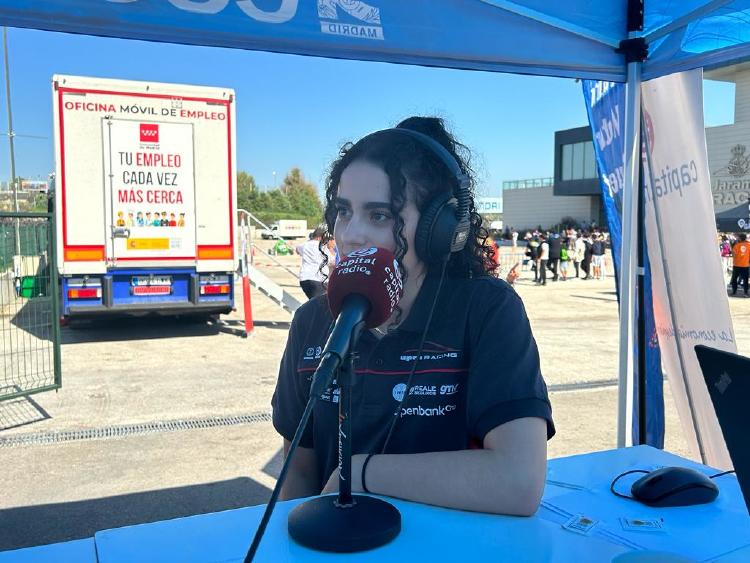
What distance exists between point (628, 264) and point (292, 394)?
2.14 m

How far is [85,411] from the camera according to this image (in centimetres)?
599

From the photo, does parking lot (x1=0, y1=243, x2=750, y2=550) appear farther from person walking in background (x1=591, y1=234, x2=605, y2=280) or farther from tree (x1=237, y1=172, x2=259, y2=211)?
tree (x1=237, y1=172, x2=259, y2=211)

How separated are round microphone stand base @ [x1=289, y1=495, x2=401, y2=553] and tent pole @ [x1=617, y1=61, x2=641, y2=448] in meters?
2.33

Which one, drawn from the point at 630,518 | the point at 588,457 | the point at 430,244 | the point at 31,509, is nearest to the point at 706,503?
the point at 630,518

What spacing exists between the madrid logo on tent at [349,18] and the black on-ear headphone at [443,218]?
0.81 meters

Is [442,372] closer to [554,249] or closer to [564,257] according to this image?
[554,249]

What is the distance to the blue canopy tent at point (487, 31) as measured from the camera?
207 centimetres

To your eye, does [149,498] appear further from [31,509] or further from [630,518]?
[630,518]

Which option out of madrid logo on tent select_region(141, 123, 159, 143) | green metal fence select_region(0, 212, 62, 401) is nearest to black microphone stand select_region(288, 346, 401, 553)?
green metal fence select_region(0, 212, 62, 401)

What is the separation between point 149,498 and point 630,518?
3.38 meters

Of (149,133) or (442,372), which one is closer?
(442,372)

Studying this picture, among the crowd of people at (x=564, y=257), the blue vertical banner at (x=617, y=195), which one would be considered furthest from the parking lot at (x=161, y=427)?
the crowd of people at (x=564, y=257)

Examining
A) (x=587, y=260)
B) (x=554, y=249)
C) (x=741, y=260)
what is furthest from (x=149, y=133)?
(x=587, y=260)

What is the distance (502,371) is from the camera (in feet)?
4.91
